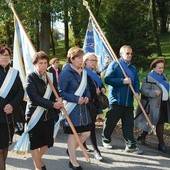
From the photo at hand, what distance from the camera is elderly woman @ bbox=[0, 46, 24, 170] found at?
17.2ft

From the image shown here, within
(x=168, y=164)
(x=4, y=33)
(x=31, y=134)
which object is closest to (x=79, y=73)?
(x=31, y=134)

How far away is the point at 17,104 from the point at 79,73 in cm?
120

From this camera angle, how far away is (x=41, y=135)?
18.9 ft

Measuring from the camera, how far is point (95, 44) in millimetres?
8180

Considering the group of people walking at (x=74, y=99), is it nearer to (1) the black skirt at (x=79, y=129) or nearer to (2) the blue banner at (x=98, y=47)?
(1) the black skirt at (x=79, y=129)

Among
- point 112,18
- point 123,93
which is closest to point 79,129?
point 123,93

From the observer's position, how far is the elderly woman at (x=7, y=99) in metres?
5.23

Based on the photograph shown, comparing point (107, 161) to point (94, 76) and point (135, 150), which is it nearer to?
point (135, 150)

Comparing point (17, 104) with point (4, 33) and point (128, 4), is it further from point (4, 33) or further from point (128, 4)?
point (4, 33)

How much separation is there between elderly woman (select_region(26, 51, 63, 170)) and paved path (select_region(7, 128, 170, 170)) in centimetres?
70

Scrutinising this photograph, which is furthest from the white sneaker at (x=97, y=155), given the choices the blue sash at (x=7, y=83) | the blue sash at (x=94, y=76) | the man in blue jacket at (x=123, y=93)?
the blue sash at (x=7, y=83)

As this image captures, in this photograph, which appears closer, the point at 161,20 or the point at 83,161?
the point at 83,161

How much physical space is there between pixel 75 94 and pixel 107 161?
142 cm

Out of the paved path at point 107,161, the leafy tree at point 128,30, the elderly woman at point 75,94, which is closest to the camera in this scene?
the elderly woman at point 75,94
